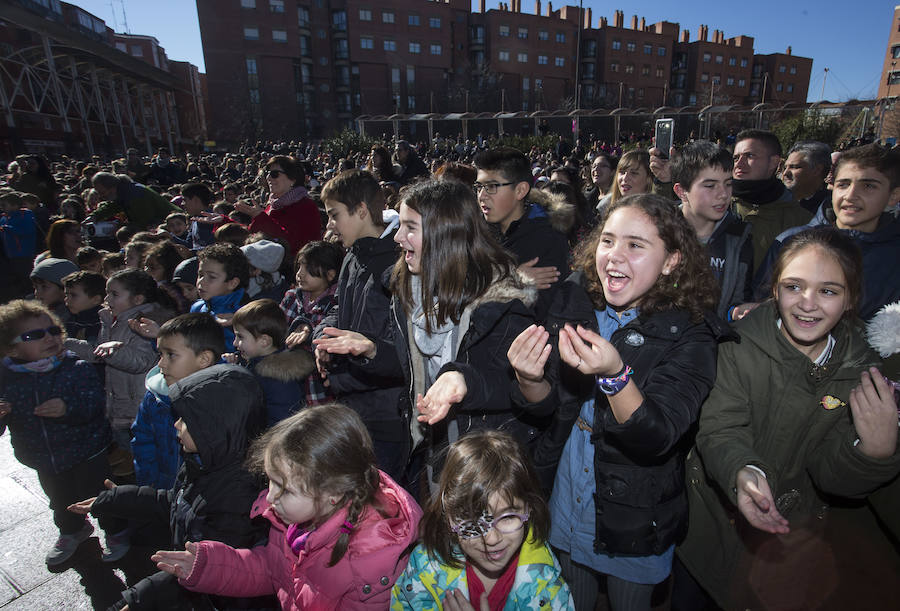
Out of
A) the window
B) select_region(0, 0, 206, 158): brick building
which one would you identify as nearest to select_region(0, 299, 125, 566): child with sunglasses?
select_region(0, 0, 206, 158): brick building

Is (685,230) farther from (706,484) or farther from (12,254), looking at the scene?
(12,254)

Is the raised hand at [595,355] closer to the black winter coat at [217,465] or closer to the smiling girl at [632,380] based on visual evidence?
the smiling girl at [632,380]

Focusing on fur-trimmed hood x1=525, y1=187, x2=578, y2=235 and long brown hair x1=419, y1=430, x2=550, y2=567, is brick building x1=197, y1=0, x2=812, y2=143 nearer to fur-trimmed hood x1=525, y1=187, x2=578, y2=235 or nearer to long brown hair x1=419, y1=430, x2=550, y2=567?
fur-trimmed hood x1=525, y1=187, x2=578, y2=235

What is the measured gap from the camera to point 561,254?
3.04m

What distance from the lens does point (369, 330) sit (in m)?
2.49

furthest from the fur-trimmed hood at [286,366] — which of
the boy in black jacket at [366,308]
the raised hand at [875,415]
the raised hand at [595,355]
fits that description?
the raised hand at [875,415]

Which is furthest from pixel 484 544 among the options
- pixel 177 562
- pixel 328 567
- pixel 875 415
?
pixel 875 415

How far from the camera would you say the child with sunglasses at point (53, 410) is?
2.91 meters

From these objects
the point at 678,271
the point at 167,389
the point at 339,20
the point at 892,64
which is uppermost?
the point at 339,20

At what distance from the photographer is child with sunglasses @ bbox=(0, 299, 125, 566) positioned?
2.91 meters

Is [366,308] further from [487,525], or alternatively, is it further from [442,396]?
[487,525]

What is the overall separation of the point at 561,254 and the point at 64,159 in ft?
70.6

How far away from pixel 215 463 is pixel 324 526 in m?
0.68

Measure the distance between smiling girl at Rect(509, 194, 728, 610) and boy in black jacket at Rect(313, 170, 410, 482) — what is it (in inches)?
34.2
